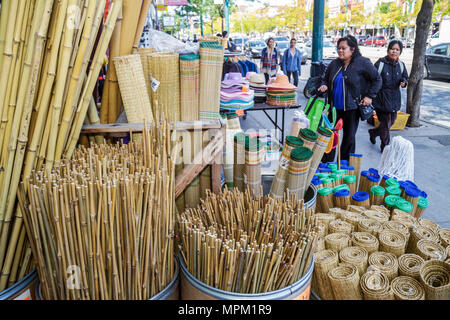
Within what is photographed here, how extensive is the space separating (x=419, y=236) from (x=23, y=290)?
2.16 metres

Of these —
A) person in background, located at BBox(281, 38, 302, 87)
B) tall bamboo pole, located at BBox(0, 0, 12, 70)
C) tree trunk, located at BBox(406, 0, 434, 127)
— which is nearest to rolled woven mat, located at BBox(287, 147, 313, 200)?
tall bamboo pole, located at BBox(0, 0, 12, 70)

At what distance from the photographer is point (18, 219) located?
1.60 metres

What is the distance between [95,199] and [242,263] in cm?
61

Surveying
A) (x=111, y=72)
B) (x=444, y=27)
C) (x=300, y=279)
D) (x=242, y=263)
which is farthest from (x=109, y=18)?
(x=444, y=27)

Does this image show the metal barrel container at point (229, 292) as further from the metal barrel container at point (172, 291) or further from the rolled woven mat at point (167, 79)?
the rolled woven mat at point (167, 79)

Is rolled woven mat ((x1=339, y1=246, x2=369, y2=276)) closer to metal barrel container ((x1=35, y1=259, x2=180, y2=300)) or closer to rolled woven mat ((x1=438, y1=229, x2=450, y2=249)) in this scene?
rolled woven mat ((x1=438, y1=229, x2=450, y2=249))

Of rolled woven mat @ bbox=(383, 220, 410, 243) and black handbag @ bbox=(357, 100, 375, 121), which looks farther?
black handbag @ bbox=(357, 100, 375, 121)

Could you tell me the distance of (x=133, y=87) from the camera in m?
2.03

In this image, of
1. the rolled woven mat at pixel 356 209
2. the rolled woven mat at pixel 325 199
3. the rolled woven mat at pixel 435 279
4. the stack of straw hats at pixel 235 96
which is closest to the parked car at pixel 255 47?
the stack of straw hats at pixel 235 96

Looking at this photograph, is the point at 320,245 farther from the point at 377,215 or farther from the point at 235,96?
the point at 235,96

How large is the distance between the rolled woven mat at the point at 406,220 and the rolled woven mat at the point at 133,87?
1783 mm

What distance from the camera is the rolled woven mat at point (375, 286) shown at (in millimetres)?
1714

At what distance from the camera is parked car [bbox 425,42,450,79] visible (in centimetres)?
1174

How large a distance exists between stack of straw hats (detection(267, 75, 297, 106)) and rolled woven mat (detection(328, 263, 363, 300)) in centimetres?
291
